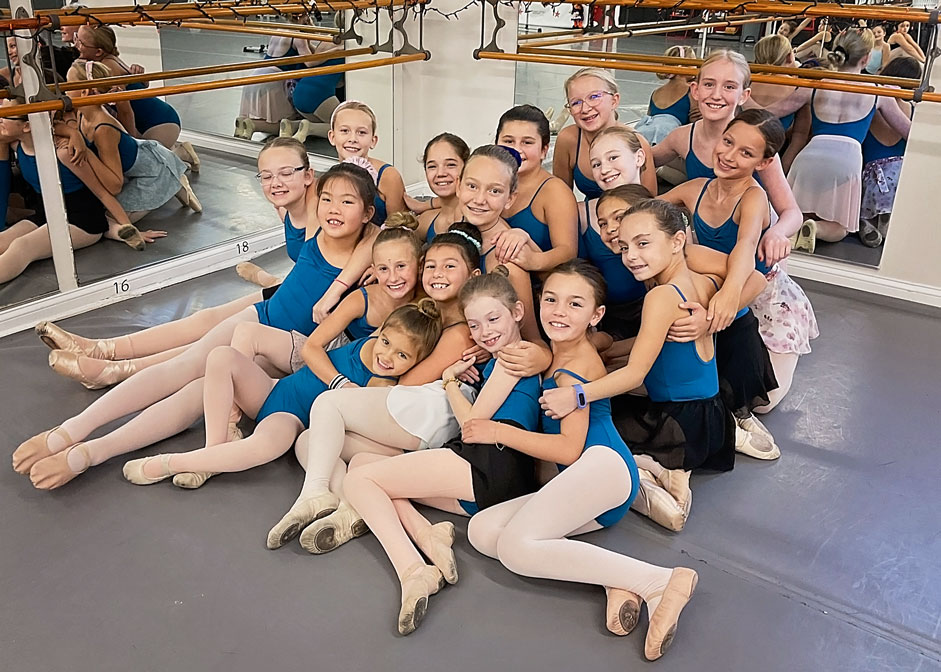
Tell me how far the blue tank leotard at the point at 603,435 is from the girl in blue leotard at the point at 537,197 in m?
0.47

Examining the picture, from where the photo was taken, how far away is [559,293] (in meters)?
1.73

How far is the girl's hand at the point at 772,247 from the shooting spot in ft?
6.76

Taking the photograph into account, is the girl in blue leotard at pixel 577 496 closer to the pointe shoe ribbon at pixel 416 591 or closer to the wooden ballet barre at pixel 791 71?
the pointe shoe ribbon at pixel 416 591

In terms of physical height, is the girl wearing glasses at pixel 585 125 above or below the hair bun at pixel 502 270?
above

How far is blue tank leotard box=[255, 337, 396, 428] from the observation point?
199cm

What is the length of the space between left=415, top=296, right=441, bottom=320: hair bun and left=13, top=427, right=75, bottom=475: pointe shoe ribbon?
893 millimetres

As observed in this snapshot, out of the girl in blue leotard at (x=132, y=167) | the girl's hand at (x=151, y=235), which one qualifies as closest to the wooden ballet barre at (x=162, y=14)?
the girl in blue leotard at (x=132, y=167)

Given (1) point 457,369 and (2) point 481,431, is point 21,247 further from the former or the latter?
(2) point 481,431

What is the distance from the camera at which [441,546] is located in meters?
1.66


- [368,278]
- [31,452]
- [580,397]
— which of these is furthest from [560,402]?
[31,452]

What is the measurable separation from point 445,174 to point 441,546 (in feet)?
3.44

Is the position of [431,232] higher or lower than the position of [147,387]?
higher

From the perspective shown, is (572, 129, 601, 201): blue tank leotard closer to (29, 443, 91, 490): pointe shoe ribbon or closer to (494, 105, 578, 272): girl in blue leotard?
(494, 105, 578, 272): girl in blue leotard

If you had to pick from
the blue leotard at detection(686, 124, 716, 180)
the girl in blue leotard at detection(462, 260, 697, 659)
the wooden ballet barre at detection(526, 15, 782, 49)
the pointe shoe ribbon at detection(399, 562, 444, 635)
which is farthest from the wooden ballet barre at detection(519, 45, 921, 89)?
the pointe shoe ribbon at detection(399, 562, 444, 635)
